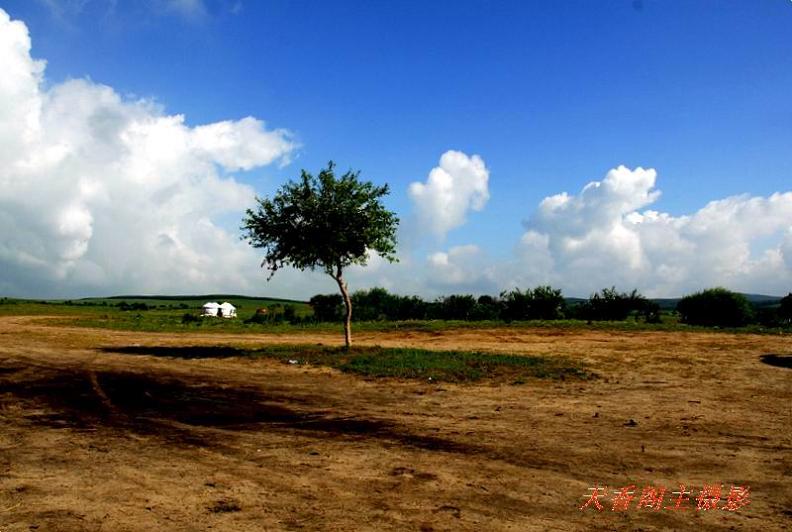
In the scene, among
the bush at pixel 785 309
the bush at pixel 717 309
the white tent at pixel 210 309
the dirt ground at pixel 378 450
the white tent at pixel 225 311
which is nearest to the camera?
the dirt ground at pixel 378 450

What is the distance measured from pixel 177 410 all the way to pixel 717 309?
54.8 metres

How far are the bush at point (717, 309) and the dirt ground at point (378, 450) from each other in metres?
38.3

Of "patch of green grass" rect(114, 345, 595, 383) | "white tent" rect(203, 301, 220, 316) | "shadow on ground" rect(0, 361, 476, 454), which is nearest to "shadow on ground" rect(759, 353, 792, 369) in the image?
"patch of green grass" rect(114, 345, 595, 383)

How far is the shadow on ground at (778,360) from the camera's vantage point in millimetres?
18750

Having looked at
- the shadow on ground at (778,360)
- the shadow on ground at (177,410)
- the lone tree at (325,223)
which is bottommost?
the shadow on ground at (177,410)

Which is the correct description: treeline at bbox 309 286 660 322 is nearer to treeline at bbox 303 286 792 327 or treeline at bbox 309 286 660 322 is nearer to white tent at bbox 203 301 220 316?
treeline at bbox 303 286 792 327

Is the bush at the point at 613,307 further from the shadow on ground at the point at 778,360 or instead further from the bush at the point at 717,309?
the shadow on ground at the point at 778,360

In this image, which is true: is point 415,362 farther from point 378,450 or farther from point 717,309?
point 717,309

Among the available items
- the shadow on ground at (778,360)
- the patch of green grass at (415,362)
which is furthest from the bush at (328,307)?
the shadow on ground at (778,360)

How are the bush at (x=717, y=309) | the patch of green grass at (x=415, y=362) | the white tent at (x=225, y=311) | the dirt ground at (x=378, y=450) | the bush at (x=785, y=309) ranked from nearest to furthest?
1. the dirt ground at (x=378, y=450)
2. the patch of green grass at (x=415, y=362)
3. the bush at (x=717, y=309)
4. the bush at (x=785, y=309)
5. the white tent at (x=225, y=311)

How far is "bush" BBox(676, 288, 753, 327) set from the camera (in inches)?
1902

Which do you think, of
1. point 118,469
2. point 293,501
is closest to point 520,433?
point 293,501

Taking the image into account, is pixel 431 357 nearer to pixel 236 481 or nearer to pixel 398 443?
pixel 398 443

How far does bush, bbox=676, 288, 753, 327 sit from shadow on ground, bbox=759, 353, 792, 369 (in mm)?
29930
